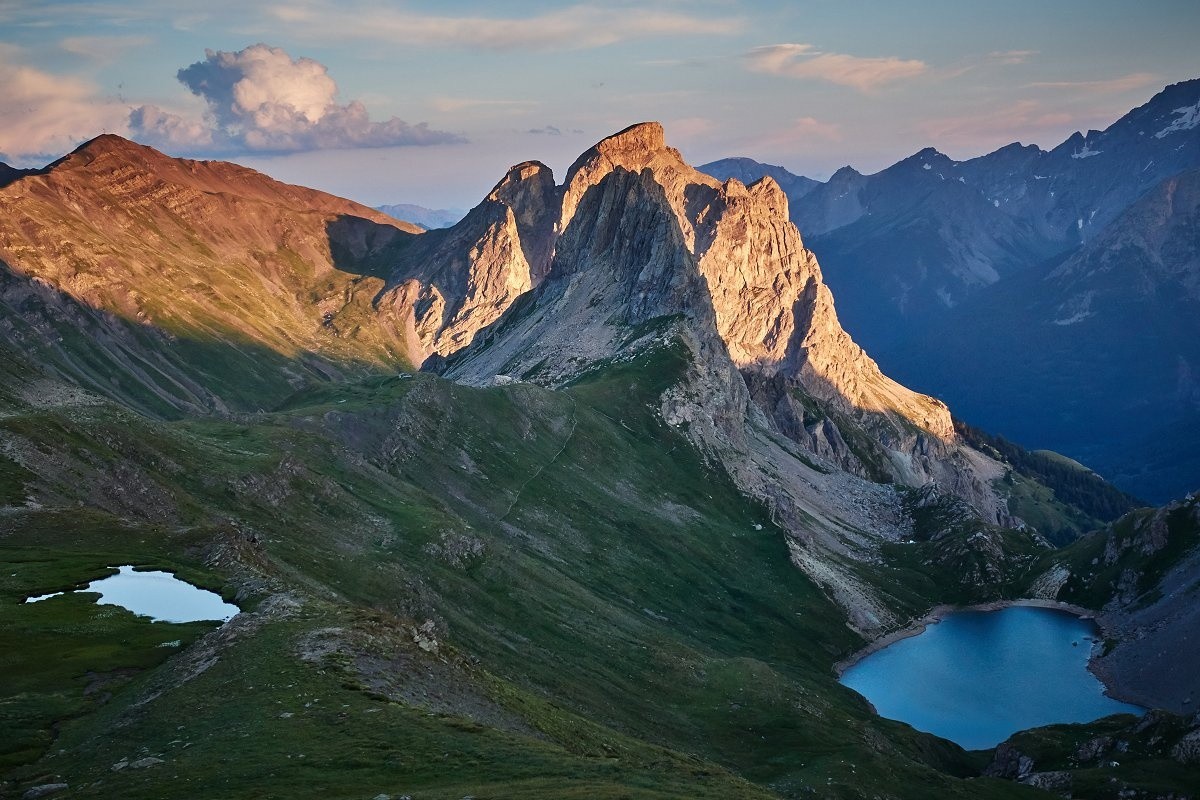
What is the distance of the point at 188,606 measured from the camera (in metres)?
81.8

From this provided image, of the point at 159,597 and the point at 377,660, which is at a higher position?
the point at 377,660

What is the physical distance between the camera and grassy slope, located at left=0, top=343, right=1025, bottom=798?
59.4 m

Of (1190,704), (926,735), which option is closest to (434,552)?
(926,735)

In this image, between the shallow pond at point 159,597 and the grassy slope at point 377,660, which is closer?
the grassy slope at point 377,660

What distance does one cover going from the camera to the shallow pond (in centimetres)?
7962

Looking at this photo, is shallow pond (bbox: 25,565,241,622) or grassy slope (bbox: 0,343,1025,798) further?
shallow pond (bbox: 25,565,241,622)

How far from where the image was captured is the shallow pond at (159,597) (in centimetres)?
7962

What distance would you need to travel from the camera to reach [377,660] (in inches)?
2943

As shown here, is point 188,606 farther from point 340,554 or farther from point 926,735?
point 926,735

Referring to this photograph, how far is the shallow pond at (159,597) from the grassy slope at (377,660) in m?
2.74

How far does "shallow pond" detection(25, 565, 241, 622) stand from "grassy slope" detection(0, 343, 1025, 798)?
8.99 ft

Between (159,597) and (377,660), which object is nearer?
(377,660)

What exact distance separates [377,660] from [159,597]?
68.4 feet

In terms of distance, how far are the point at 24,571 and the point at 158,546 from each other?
13.3m
